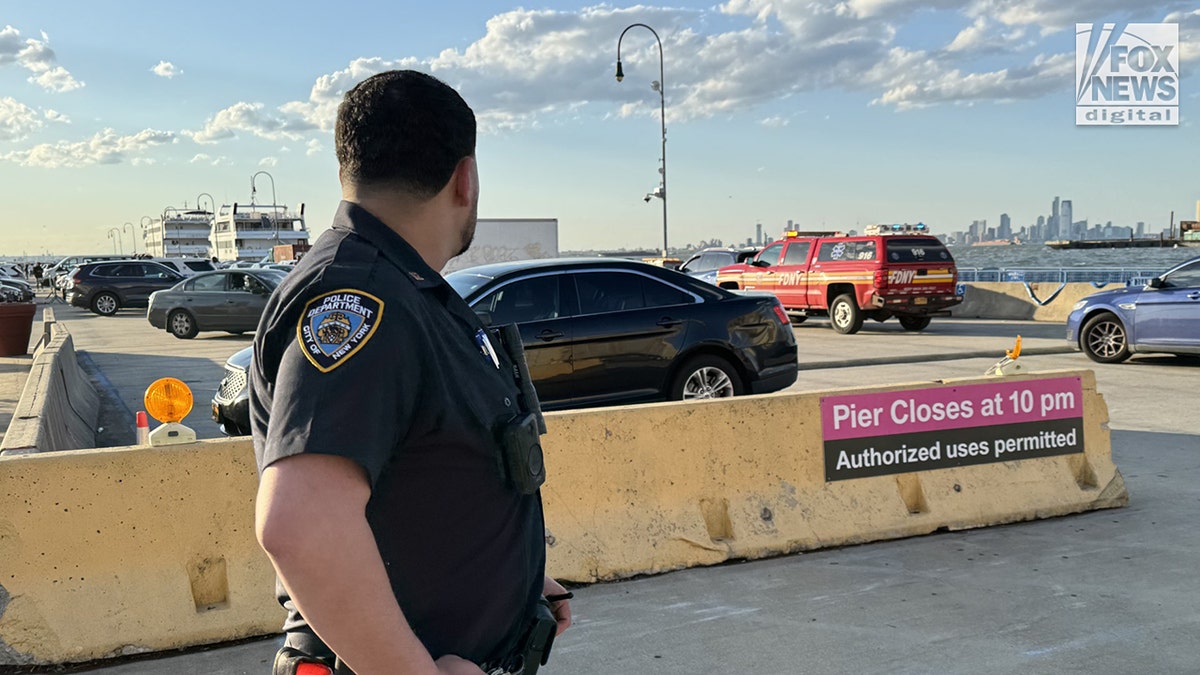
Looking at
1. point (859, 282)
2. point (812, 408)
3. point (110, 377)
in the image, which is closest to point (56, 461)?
point (812, 408)

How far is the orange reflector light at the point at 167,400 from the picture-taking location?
12.8 ft

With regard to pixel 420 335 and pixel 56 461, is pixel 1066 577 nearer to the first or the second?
pixel 420 335

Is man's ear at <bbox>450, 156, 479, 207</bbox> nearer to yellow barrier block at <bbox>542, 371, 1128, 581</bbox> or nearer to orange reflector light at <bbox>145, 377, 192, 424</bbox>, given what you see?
orange reflector light at <bbox>145, 377, 192, 424</bbox>

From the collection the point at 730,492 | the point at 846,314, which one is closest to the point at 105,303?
the point at 846,314

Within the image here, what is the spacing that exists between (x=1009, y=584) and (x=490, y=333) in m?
3.85

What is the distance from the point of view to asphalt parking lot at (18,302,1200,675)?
376 cm

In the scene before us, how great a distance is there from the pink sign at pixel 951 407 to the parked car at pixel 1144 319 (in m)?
7.20

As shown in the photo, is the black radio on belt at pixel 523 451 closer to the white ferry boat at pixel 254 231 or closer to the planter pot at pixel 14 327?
the planter pot at pixel 14 327

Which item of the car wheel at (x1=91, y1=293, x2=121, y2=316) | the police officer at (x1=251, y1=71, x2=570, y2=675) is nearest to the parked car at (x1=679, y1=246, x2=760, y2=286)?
the car wheel at (x1=91, y1=293, x2=121, y2=316)

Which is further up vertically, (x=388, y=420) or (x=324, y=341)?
(x=324, y=341)

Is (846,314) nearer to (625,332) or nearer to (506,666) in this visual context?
(625,332)

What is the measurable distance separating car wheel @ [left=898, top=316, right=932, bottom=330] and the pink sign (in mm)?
13140

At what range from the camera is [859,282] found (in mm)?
17828

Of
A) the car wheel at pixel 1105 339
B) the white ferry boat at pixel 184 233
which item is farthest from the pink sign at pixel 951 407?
the white ferry boat at pixel 184 233
